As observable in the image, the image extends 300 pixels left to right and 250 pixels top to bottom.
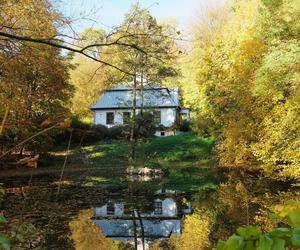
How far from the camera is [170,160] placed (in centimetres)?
2755

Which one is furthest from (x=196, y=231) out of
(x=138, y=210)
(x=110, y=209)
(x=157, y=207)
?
(x=110, y=209)

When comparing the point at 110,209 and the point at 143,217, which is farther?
the point at 110,209

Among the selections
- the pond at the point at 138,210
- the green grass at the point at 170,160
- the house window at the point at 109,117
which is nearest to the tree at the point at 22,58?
the pond at the point at 138,210

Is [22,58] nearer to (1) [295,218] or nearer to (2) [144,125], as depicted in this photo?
(1) [295,218]

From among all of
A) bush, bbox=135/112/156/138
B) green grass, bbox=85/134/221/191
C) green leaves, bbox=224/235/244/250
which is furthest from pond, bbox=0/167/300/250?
bush, bbox=135/112/156/138

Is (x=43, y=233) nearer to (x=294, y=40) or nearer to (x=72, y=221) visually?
(x=72, y=221)

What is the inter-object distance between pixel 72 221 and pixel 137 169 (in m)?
13.1

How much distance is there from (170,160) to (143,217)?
16710 mm

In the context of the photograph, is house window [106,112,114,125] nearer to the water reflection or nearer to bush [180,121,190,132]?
bush [180,121,190,132]

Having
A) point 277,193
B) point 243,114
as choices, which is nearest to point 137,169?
point 243,114

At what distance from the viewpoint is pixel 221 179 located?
1953cm

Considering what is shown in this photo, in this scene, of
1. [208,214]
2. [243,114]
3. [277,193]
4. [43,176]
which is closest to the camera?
[208,214]

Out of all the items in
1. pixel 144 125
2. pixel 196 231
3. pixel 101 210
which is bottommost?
pixel 196 231

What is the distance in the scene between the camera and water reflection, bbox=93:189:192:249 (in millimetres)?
9000
